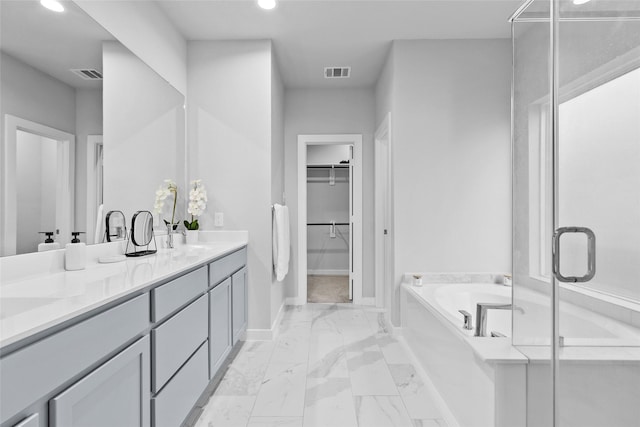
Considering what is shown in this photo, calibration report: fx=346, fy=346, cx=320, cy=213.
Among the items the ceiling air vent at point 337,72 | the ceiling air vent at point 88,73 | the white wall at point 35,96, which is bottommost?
the white wall at point 35,96

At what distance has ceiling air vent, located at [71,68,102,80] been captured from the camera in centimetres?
171

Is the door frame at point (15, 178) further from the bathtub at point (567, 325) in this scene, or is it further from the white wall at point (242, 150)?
the bathtub at point (567, 325)

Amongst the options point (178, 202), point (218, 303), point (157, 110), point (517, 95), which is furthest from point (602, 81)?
point (178, 202)

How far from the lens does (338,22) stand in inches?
113

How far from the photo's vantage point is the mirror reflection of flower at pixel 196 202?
2949 mm

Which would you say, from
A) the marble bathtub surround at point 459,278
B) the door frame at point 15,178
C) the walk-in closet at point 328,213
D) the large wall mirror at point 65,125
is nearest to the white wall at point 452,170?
the marble bathtub surround at point 459,278

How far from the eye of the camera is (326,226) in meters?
6.42

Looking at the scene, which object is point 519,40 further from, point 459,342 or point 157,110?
point 157,110

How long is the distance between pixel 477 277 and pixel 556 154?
2076 millimetres

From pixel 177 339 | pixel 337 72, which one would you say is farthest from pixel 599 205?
pixel 337 72

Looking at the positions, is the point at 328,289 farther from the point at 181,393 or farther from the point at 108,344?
the point at 108,344

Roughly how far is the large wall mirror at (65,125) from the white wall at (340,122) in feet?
6.84

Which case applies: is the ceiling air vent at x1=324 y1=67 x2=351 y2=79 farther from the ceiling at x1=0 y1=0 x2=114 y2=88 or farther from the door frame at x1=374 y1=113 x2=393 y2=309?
the ceiling at x1=0 y1=0 x2=114 y2=88

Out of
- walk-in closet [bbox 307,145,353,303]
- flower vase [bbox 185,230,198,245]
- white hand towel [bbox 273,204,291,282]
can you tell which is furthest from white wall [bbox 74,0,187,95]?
walk-in closet [bbox 307,145,353,303]
